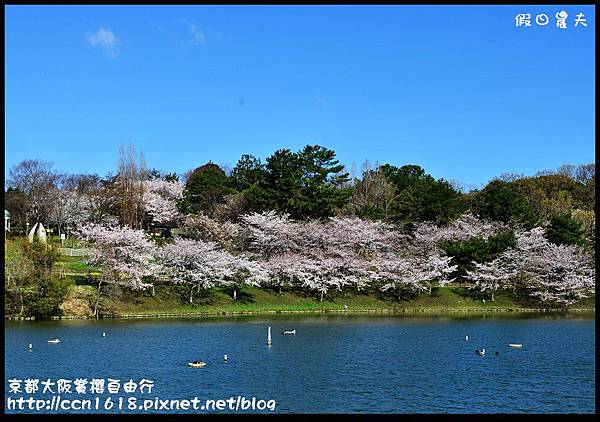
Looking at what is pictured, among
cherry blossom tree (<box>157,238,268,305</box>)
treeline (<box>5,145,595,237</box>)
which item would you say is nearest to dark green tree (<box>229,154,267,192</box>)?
treeline (<box>5,145,595,237</box>)

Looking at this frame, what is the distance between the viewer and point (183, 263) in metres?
49.1

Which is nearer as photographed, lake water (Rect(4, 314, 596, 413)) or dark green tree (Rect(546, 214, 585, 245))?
lake water (Rect(4, 314, 596, 413))

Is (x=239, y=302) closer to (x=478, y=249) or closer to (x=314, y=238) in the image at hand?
(x=314, y=238)

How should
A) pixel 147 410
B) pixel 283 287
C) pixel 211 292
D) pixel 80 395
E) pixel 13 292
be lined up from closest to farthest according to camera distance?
pixel 147 410, pixel 80 395, pixel 13 292, pixel 211 292, pixel 283 287

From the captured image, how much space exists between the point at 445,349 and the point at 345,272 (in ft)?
78.2

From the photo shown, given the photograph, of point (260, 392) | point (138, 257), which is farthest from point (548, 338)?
point (138, 257)

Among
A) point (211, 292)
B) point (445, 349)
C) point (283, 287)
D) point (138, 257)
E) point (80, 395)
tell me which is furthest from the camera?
point (283, 287)

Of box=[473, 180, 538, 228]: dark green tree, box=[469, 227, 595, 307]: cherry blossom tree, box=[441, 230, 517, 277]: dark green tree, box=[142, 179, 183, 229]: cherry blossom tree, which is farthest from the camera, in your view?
box=[142, 179, 183, 229]: cherry blossom tree

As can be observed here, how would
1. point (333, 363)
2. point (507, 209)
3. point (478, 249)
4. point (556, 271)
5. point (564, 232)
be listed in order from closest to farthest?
point (333, 363) < point (556, 271) < point (478, 249) < point (564, 232) < point (507, 209)

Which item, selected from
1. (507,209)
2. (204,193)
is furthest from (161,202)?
(507,209)

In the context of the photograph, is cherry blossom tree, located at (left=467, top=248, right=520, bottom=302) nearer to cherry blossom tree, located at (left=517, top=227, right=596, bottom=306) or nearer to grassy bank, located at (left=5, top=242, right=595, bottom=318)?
cherry blossom tree, located at (left=517, top=227, right=596, bottom=306)

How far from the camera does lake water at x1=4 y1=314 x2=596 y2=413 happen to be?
21.0m

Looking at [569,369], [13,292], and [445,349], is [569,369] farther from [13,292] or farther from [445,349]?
[13,292]

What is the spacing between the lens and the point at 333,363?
27.2m
